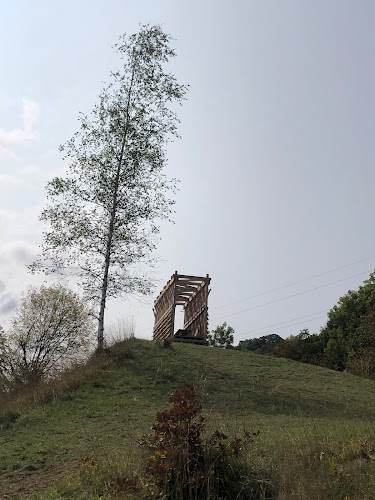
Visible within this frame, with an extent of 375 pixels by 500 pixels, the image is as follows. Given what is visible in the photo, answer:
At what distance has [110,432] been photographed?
391 inches

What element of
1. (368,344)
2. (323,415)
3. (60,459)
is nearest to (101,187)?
(323,415)

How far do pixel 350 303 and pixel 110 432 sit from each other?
36.1m

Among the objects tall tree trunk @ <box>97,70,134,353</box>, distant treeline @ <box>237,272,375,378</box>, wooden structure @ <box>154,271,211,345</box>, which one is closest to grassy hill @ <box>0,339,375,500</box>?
tall tree trunk @ <box>97,70,134,353</box>

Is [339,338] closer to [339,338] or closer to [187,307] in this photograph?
[339,338]

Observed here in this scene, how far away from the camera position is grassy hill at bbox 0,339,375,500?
6.09 m

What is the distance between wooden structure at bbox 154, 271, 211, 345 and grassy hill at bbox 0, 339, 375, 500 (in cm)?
308

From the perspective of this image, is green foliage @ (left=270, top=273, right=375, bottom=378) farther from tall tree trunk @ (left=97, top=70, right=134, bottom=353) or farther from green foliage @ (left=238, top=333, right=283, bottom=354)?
tall tree trunk @ (left=97, top=70, right=134, bottom=353)

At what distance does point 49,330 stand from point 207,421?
647 inches

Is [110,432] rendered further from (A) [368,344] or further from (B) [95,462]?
(A) [368,344]

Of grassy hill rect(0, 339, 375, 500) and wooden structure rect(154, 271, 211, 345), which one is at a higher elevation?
wooden structure rect(154, 271, 211, 345)

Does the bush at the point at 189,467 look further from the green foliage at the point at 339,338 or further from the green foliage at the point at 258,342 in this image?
the green foliage at the point at 258,342

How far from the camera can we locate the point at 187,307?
26.9 metres

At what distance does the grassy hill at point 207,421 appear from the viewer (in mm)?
6086

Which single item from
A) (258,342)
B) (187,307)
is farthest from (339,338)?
(187,307)
